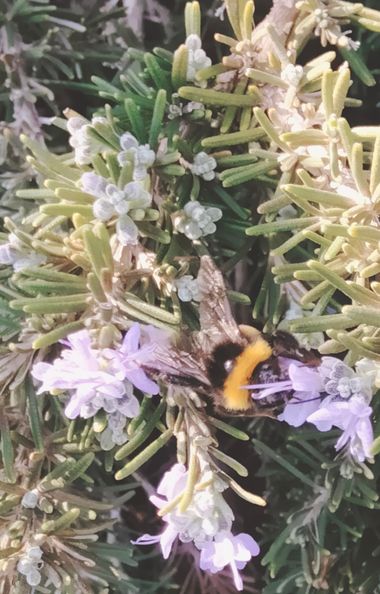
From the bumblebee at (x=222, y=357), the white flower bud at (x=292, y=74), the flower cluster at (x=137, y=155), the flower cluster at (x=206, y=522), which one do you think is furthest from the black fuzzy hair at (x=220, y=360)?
the white flower bud at (x=292, y=74)

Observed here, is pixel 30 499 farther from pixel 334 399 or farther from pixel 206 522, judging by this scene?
pixel 334 399

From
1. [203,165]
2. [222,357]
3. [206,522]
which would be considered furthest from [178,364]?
[203,165]

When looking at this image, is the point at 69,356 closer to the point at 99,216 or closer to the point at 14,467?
the point at 99,216

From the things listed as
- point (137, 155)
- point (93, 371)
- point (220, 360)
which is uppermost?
point (137, 155)

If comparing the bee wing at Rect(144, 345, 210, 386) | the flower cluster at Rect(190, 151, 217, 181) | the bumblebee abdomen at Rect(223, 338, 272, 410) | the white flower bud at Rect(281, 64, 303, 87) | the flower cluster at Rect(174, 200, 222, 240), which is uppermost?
the white flower bud at Rect(281, 64, 303, 87)

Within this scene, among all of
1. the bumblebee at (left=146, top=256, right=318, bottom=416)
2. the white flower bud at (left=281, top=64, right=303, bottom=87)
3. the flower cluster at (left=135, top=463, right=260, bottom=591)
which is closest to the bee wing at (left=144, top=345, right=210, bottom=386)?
the bumblebee at (left=146, top=256, right=318, bottom=416)

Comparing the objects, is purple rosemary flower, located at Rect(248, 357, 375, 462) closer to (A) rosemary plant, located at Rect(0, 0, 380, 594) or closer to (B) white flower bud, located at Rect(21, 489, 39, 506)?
(A) rosemary plant, located at Rect(0, 0, 380, 594)

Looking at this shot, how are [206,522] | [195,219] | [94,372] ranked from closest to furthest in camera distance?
[94,372] < [206,522] < [195,219]

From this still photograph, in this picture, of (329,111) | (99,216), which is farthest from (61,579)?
(329,111)

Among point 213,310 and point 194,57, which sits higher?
point 194,57
